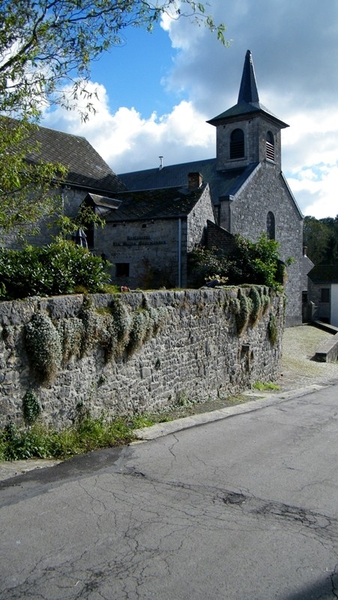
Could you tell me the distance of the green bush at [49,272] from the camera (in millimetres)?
A: 8412

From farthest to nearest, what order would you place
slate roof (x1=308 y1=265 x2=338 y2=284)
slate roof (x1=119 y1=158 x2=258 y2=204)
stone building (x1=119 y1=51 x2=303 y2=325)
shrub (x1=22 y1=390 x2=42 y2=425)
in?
slate roof (x1=308 y1=265 x2=338 y2=284), stone building (x1=119 y1=51 x2=303 y2=325), slate roof (x1=119 y1=158 x2=258 y2=204), shrub (x1=22 y1=390 x2=42 y2=425)

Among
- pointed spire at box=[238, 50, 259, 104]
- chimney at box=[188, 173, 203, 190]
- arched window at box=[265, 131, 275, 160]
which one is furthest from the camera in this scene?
pointed spire at box=[238, 50, 259, 104]

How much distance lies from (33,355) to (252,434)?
12.5 ft

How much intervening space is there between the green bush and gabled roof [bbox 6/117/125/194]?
1689 cm

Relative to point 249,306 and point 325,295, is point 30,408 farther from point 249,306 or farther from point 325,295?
point 325,295

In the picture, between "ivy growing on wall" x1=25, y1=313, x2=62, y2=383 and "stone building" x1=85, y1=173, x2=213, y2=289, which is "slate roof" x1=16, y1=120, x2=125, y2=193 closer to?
"stone building" x1=85, y1=173, x2=213, y2=289

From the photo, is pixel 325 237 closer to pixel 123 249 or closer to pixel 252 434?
pixel 123 249

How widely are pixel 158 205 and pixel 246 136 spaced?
14.4 m

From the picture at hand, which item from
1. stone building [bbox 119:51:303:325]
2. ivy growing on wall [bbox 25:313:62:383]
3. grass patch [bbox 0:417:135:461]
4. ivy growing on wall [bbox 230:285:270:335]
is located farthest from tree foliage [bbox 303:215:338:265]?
ivy growing on wall [bbox 25:313:62:383]

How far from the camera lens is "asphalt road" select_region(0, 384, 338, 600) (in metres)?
3.97

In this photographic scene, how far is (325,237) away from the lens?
6875cm

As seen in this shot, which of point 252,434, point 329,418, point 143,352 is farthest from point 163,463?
point 329,418

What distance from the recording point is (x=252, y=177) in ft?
109

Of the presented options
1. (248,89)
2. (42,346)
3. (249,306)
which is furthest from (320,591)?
(248,89)
